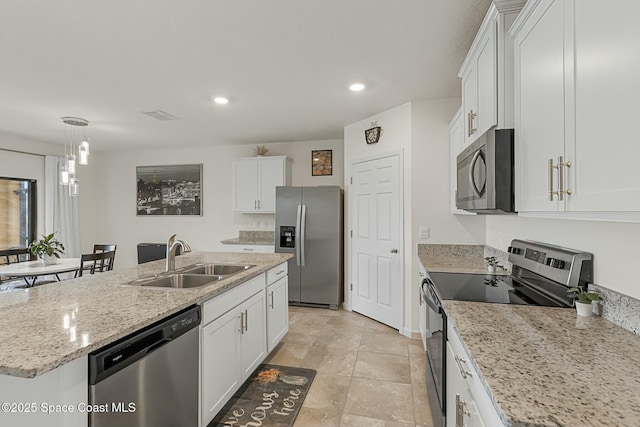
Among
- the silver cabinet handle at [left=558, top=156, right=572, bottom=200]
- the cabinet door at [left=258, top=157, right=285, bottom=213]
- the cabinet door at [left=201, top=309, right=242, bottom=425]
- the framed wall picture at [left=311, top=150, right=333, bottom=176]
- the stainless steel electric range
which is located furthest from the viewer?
the framed wall picture at [left=311, top=150, right=333, bottom=176]

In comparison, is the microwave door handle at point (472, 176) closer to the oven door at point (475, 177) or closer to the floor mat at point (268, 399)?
the oven door at point (475, 177)

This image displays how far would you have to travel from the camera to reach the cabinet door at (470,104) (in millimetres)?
1913

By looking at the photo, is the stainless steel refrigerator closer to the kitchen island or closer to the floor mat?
the floor mat

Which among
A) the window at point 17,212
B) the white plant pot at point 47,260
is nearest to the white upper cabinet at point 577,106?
the white plant pot at point 47,260

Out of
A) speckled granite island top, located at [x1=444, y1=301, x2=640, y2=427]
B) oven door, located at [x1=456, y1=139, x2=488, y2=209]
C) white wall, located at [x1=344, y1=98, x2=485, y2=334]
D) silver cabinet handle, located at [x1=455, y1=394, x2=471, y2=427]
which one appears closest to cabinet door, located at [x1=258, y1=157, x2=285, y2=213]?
→ white wall, located at [x1=344, y1=98, x2=485, y2=334]

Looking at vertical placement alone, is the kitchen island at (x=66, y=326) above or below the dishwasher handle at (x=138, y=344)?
above

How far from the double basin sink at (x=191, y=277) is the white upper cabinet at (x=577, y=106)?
1871 mm

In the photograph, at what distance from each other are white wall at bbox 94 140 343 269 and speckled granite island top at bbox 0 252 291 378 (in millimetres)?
3264

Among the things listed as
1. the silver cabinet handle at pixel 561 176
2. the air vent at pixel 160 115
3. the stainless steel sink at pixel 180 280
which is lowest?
the stainless steel sink at pixel 180 280

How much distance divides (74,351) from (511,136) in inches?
75.9

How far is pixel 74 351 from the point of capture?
1012mm

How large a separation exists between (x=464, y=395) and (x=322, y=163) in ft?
13.9

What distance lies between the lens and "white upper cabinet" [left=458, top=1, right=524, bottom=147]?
60.6 inches

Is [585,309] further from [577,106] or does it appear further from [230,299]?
[230,299]
